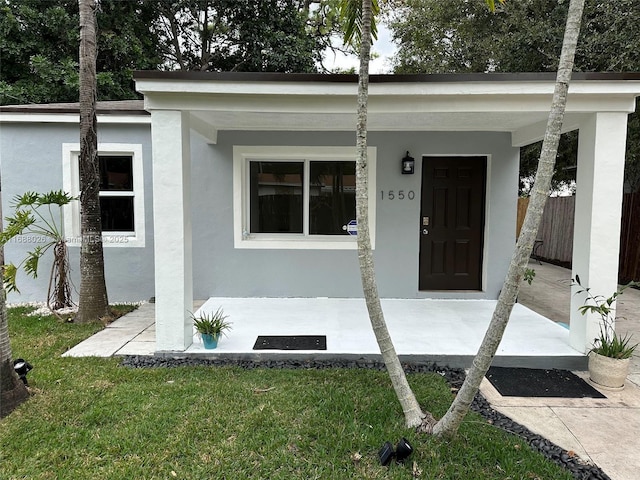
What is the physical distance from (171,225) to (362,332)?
8.02 ft

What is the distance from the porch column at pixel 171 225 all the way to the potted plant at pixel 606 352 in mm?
3921

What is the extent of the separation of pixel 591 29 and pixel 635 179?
4102mm

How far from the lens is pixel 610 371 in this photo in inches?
134

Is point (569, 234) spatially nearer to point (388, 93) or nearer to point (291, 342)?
point (388, 93)

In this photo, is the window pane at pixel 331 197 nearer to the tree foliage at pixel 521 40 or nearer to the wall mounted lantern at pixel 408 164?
the wall mounted lantern at pixel 408 164

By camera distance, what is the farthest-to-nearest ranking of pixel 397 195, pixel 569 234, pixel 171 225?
1. pixel 569 234
2. pixel 397 195
3. pixel 171 225

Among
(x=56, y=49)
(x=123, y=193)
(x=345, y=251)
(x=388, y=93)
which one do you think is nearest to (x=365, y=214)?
(x=388, y=93)

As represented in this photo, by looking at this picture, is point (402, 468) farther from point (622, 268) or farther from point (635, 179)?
point (635, 179)

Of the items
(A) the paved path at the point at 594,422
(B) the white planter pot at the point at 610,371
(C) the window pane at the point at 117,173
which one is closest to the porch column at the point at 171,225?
(C) the window pane at the point at 117,173

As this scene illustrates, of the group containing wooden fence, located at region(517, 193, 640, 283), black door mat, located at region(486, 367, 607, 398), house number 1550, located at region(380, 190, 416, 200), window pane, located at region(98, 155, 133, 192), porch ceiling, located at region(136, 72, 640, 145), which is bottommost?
black door mat, located at region(486, 367, 607, 398)

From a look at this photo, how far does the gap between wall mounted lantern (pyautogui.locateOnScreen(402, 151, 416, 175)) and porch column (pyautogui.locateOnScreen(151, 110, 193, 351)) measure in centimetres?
322

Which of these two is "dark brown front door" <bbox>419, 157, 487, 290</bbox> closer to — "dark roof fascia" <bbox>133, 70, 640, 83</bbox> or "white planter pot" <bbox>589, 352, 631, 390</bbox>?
"dark roof fascia" <bbox>133, 70, 640, 83</bbox>

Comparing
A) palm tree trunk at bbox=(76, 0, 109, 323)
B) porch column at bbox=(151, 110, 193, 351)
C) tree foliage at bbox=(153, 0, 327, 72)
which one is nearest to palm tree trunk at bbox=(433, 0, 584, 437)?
porch column at bbox=(151, 110, 193, 351)

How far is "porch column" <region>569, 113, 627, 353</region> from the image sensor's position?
3.57 m
